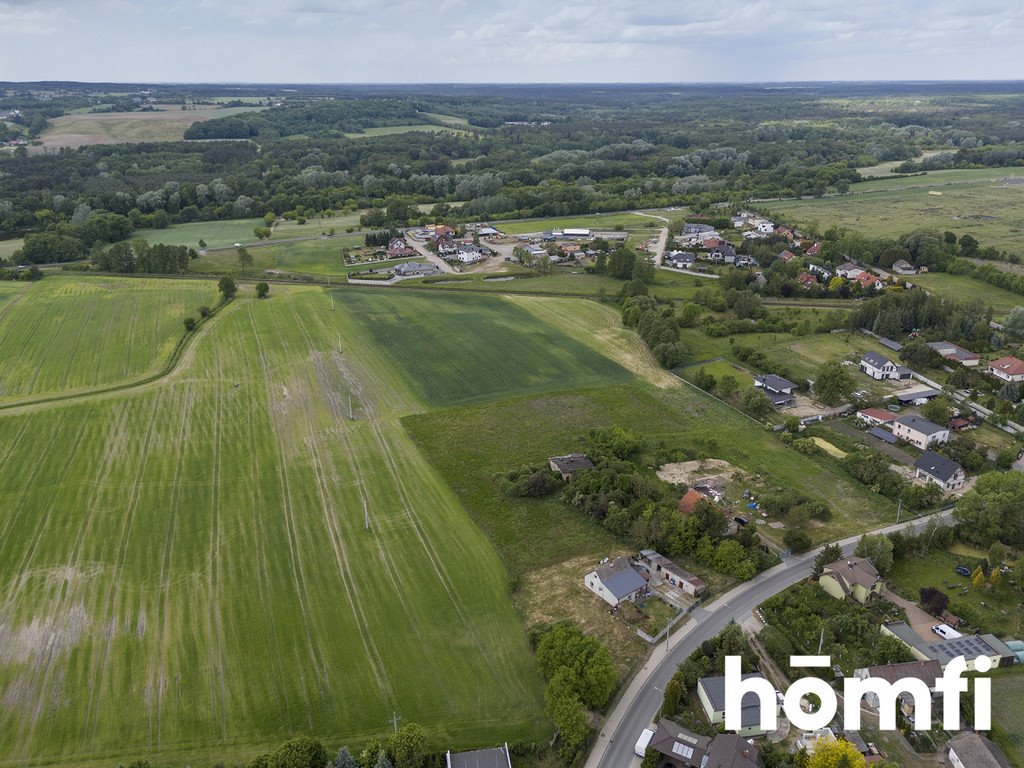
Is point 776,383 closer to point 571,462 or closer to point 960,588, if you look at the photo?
point 571,462

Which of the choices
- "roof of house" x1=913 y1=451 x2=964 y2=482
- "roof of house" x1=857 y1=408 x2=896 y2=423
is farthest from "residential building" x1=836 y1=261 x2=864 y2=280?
"roof of house" x1=913 y1=451 x2=964 y2=482

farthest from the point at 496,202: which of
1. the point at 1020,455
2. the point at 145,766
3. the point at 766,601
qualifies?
the point at 145,766

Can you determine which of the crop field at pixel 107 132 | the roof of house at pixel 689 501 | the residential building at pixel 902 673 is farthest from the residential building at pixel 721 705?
the crop field at pixel 107 132

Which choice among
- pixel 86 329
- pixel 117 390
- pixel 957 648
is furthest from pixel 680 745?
pixel 86 329

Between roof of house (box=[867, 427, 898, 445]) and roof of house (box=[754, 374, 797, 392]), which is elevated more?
roof of house (box=[754, 374, 797, 392])

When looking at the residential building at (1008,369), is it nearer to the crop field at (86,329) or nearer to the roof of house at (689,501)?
the roof of house at (689,501)

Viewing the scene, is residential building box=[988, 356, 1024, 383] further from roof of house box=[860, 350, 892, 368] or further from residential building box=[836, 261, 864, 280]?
residential building box=[836, 261, 864, 280]
